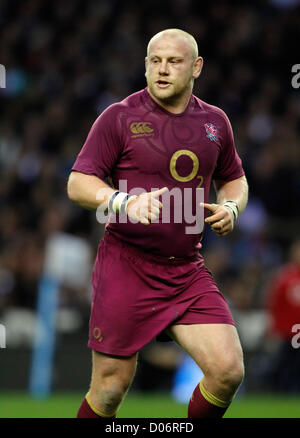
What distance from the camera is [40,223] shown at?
12.6 meters

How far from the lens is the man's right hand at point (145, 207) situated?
4.67m

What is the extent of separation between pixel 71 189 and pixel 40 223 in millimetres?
7592

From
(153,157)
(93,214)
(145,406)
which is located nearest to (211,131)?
(153,157)

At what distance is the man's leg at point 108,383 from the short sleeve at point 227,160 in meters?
A: 1.22

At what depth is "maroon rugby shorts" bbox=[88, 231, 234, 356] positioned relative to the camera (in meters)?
5.18

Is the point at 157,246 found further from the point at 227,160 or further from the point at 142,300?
the point at 227,160

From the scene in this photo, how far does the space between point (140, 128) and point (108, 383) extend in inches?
55.7

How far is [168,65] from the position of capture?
516 cm

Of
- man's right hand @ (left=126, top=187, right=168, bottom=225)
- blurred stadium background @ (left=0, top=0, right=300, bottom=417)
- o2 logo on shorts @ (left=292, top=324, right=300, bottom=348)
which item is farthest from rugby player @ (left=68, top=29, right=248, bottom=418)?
o2 logo on shorts @ (left=292, top=324, right=300, bottom=348)

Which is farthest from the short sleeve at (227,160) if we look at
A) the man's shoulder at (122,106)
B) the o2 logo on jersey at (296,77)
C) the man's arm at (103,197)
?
the o2 logo on jersey at (296,77)

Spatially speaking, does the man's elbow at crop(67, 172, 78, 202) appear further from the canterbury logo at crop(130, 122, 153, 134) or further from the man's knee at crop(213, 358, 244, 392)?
the man's knee at crop(213, 358, 244, 392)

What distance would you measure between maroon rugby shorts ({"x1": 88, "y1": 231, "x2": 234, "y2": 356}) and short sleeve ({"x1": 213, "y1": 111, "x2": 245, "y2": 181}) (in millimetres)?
611
